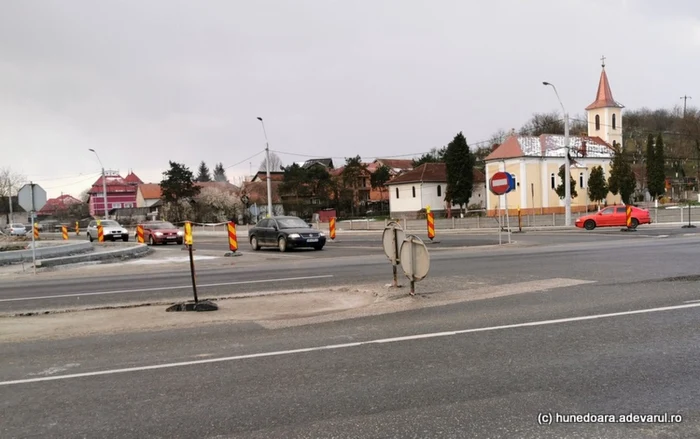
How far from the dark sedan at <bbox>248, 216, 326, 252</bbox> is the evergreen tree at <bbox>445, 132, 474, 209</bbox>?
1863 inches

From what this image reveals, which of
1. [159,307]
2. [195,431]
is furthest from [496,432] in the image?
[159,307]

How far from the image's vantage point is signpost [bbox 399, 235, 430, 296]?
9.64m

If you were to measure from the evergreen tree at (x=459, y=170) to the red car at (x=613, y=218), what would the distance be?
114 ft

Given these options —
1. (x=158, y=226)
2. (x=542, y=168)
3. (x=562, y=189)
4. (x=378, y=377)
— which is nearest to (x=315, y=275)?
(x=378, y=377)

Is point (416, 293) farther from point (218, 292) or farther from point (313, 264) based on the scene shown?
point (313, 264)

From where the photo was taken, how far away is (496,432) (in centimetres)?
376

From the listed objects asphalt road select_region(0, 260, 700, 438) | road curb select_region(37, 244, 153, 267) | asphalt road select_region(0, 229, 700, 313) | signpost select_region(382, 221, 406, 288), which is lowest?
asphalt road select_region(0, 229, 700, 313)

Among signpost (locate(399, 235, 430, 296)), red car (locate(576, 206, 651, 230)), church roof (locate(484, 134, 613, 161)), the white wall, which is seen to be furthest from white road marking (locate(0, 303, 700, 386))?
the white wall

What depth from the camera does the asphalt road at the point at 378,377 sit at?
158 inches

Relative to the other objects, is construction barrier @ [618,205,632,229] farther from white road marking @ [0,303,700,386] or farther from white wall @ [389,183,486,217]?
white wall @ [389,183,486,217]

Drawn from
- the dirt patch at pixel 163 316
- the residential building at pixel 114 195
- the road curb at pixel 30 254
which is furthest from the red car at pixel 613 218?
the residential building at pixel 114 195

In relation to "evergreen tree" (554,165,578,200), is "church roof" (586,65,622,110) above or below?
above

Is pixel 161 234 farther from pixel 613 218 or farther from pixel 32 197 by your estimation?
pixel 613 218

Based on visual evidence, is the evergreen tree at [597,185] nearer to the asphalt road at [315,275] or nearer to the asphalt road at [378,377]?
the asphalt road at [315,275]
